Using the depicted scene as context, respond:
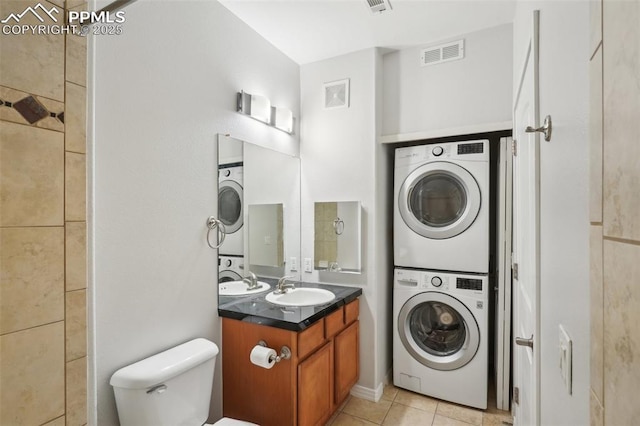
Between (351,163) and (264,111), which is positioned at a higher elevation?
(264,111)

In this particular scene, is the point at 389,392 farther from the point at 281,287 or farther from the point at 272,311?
the point at 272,311

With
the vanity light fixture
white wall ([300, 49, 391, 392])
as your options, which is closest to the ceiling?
white wall ([300, 49, 391, 392])

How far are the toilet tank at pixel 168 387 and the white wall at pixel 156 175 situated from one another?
0.31 feet

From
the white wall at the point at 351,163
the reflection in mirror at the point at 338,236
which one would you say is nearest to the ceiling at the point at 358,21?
the white wall at the point at 351,163

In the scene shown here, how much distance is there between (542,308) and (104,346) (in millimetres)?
1680

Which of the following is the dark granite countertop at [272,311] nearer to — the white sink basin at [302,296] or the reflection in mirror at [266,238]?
the white sink basin at [302,296]

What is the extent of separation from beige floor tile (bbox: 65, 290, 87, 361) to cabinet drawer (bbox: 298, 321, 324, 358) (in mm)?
986

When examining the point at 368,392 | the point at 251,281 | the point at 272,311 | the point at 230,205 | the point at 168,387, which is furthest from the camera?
the point at 368,392

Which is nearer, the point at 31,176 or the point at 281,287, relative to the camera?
the point at 31,176

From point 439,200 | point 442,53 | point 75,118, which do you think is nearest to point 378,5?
point 442,53

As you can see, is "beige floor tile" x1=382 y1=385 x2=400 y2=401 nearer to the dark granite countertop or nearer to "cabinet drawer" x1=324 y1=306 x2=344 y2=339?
"cabinet drawer" x1=324 y1=306 x2=344 y2=339

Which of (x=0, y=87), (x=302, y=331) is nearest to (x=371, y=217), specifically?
(x=302, y=331)

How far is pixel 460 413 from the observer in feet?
7.69

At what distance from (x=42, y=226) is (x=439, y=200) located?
243 cm
